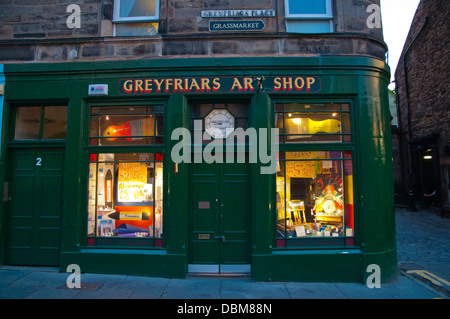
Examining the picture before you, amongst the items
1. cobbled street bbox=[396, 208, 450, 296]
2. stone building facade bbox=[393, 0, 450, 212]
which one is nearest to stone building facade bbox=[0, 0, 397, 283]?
cobbled street bbox=[396, 208, 450, 296]

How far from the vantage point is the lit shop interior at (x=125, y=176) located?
6570mm

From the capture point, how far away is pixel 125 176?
6.71 meters

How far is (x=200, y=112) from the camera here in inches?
263

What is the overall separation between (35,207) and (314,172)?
21.3ft

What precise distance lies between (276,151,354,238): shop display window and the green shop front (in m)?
0.02

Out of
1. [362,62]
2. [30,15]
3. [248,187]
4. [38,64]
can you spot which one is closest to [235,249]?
[248,187]

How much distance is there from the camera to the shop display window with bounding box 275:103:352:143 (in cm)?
644
